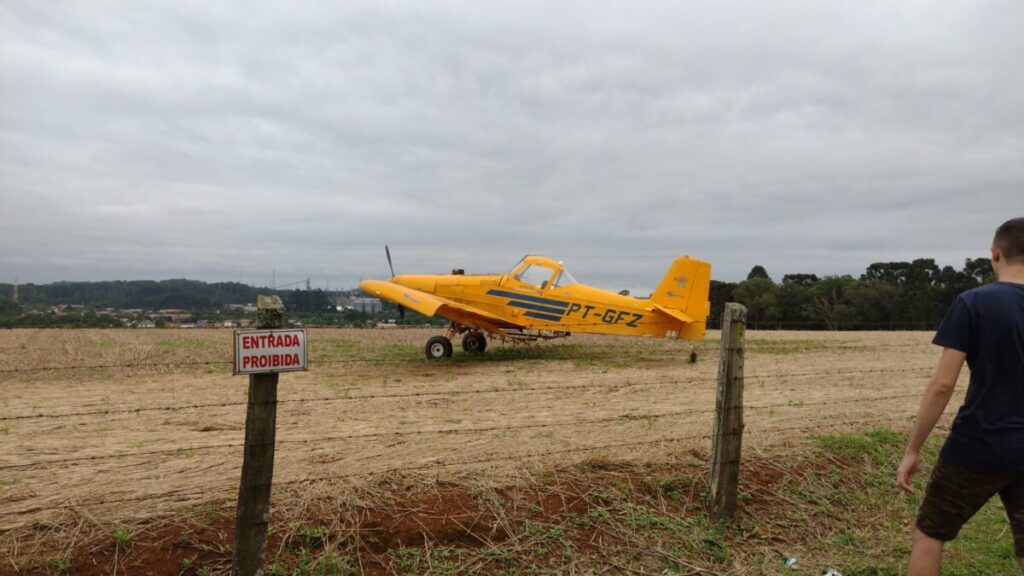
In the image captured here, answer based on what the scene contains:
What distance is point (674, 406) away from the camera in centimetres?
771

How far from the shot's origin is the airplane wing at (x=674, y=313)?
1354cm

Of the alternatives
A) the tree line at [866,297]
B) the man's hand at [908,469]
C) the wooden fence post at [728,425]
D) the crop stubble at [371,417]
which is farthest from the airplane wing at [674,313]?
the tree line at [866,297]

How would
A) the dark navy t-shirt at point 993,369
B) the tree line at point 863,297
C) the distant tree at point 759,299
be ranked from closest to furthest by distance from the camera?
the dark navy t-shirt at point 993,369, the tree line at point 863,297, the distant tree at point 759,299

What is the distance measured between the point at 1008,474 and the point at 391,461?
389cm

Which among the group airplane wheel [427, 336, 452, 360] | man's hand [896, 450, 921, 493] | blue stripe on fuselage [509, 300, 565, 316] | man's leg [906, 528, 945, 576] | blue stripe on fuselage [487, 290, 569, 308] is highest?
blue stripe on fuselage [487, 290, 569, 308]

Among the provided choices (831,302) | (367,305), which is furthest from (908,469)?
(831,302)

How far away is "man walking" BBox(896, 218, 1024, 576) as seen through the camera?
104 inches

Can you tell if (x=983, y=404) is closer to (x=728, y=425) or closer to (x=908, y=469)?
(x=908, y=469)

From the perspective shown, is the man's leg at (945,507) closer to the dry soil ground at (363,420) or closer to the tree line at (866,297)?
the dry soil ground at (363,420)

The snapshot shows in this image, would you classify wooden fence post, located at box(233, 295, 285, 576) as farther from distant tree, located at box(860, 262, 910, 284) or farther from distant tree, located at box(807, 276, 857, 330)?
distant tree, located at box(860, 262, 910, 284)

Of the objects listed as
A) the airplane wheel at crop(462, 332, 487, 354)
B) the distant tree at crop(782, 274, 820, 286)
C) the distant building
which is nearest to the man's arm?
the airplane wheel at crop(462, 332, 487, 354)

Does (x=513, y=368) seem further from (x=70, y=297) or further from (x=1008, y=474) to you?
(x=70, y=297)

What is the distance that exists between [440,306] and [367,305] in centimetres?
359

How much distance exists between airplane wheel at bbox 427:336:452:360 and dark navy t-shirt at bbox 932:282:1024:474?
460 inches
